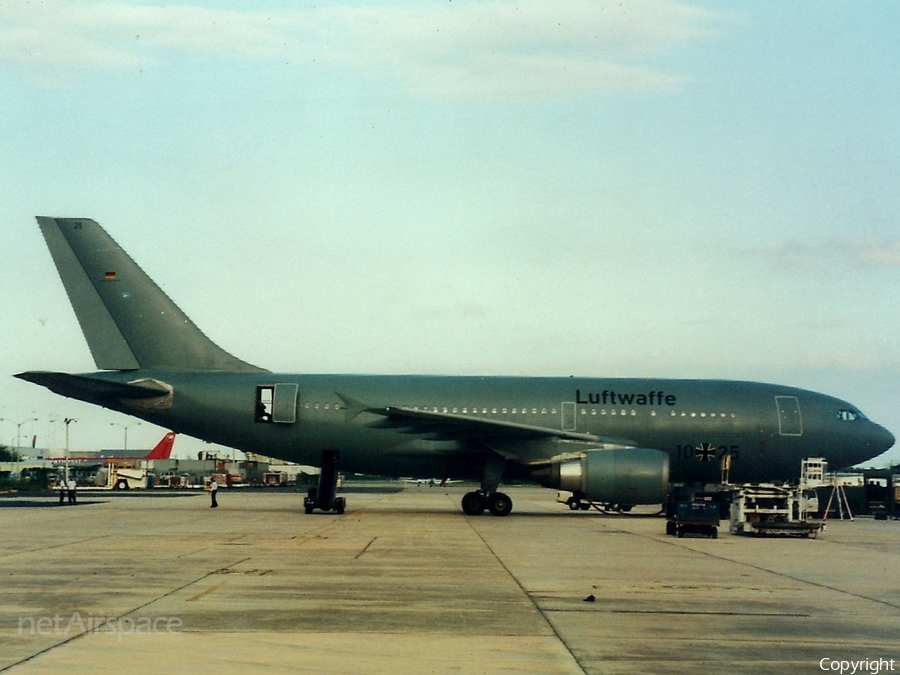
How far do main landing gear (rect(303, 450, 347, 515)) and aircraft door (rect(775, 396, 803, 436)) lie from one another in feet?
44.1

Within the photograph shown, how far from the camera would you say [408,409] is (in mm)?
28656

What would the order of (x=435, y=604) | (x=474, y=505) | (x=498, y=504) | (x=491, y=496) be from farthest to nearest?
(x=474, y=505), (x=498, y=504), (x=491, y=496), (x=435, y=604)

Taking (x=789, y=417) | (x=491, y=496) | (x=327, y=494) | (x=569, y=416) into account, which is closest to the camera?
(x=569, y=416)

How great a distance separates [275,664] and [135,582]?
5.77m

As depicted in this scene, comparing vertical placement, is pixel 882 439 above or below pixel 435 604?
above

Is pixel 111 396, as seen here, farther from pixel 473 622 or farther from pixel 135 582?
pixel 473 622

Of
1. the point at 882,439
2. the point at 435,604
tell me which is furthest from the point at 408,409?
the point at 435,604

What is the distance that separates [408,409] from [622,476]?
6281 mm

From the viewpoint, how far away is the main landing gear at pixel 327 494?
30.4 m

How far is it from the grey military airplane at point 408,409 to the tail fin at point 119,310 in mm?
35

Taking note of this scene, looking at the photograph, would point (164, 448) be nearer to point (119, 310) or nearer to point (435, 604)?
point (119, 310)

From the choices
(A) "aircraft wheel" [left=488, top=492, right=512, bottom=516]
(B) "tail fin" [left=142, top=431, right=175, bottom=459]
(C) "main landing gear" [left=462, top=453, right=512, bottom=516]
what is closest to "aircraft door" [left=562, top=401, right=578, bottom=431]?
(C) "main landing gear" [left=462, top=453, right=512, bottom=516]

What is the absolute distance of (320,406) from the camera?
29938 millimetres

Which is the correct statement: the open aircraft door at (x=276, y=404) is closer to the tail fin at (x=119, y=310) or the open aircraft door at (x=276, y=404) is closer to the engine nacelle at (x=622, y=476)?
the tail fin at (x=119, y=310)
